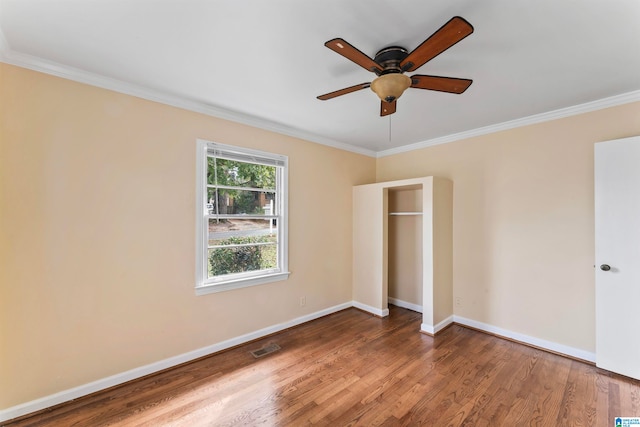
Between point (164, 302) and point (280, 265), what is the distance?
1308 millimetres

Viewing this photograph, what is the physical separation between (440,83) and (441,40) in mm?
459

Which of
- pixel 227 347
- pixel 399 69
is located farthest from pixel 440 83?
pixel 227 347

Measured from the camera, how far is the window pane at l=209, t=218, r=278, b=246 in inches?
111

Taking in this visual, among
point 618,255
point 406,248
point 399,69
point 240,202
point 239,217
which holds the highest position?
point 399,69

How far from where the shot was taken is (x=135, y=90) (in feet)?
7.55

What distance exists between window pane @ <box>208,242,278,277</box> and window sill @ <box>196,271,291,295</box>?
129mm

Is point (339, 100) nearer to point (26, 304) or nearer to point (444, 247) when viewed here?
point (444, 247)

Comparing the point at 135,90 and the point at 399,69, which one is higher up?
the point at 135,90

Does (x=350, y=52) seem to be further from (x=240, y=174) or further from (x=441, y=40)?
(x=240, y=174)

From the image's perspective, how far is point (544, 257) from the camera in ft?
9.39

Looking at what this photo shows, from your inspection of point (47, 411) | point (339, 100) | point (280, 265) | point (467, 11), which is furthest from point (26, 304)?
point (467, 11)

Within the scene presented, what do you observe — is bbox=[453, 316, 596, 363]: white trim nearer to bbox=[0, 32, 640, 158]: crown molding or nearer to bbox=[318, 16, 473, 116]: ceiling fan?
bbox=[0, 32, 640, 158]: crown molding

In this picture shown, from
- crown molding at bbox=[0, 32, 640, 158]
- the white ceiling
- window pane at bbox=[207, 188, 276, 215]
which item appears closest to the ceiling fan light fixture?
the white ceiling

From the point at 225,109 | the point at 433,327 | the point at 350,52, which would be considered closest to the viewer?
the point at 350,52
